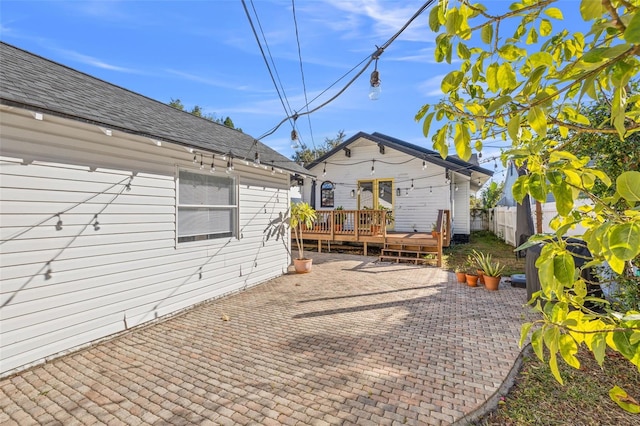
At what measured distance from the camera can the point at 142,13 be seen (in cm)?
536

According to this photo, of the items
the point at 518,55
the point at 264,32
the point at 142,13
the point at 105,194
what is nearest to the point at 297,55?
the point at 264,32

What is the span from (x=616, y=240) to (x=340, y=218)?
1111 centimetres

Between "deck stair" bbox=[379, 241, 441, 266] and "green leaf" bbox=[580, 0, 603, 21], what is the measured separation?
9338 mm

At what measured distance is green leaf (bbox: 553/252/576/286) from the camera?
0.94 metres

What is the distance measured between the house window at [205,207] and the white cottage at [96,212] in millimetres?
22

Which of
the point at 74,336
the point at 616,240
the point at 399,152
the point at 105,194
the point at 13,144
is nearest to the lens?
the point at 616,240

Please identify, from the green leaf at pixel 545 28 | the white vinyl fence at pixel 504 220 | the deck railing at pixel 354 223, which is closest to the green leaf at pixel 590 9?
the green leaf at pixel 545 28

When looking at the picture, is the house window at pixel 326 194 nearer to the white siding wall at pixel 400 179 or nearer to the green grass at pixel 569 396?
the white siding wall at pixel 400 179

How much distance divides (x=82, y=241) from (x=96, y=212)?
41cm

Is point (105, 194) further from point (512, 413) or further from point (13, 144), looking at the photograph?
point (512, 413)

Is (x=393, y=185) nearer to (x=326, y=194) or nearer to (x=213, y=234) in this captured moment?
(x=326, y=194)

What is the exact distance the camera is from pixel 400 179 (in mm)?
13000

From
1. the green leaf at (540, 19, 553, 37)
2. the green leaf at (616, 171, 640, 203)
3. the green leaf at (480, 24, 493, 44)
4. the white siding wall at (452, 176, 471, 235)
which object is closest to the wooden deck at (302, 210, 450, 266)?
the white siding wall at (452, 176, 471, 235)

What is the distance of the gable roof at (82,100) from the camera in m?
3.40
